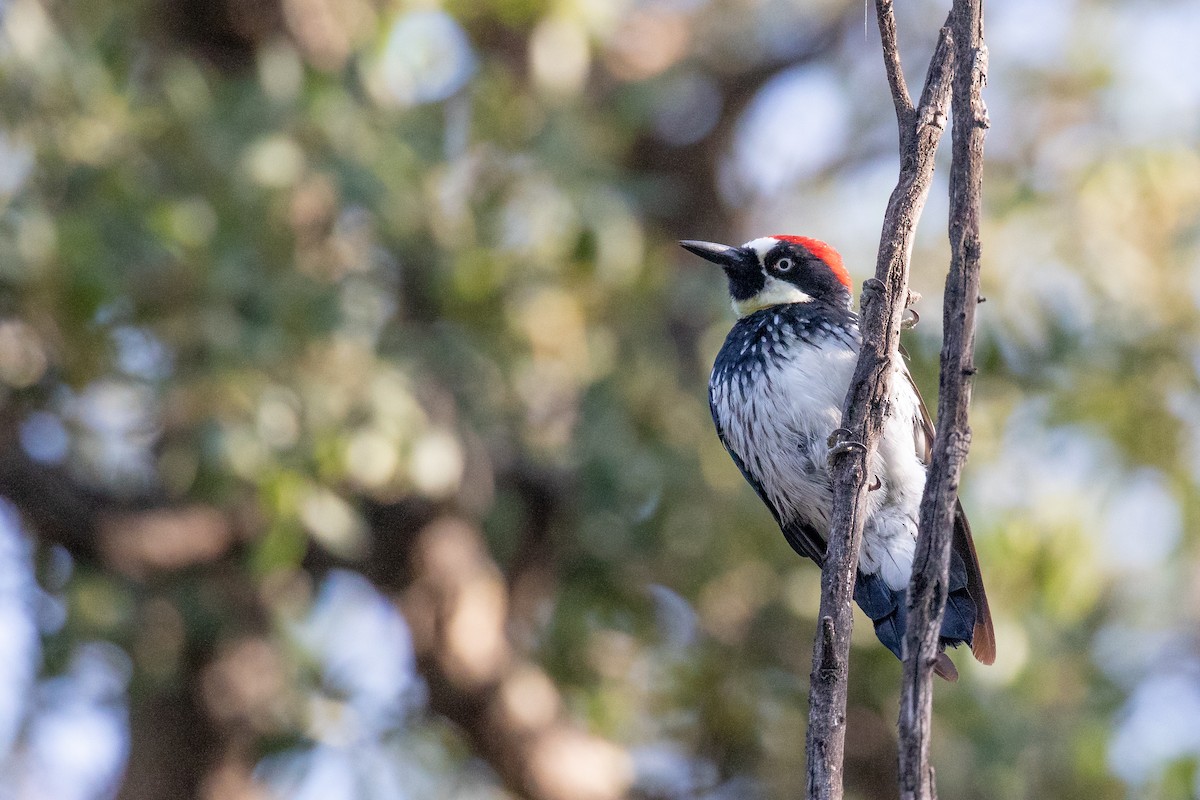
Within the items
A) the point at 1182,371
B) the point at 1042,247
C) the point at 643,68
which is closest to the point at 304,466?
the point at 1042,247

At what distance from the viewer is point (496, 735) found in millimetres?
6004

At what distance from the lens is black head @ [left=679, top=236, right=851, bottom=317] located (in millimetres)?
4062

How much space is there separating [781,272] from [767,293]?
0.08 meters

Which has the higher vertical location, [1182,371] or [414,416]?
[1182,371]

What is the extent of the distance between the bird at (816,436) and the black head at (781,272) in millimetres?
150

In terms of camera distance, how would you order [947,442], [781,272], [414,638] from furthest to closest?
1. [414,638]
2. [781,272]
3. [947,442]

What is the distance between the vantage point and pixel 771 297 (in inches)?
164

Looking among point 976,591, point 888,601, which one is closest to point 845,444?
point 976,591

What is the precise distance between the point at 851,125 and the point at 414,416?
12.4 ft

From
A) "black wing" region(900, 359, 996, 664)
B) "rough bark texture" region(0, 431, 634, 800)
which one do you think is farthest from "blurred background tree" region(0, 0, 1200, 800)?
"black wing" region(900, 359, 996, 664)

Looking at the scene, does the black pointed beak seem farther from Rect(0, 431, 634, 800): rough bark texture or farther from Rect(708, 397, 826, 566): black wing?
Rect(0, 431, 634, 800): rough bark texture

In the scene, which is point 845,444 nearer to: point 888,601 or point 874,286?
point 874,286

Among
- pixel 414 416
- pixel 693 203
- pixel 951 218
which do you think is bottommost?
pixel 951 218

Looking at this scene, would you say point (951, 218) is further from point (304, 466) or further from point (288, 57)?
point (288, 57)
